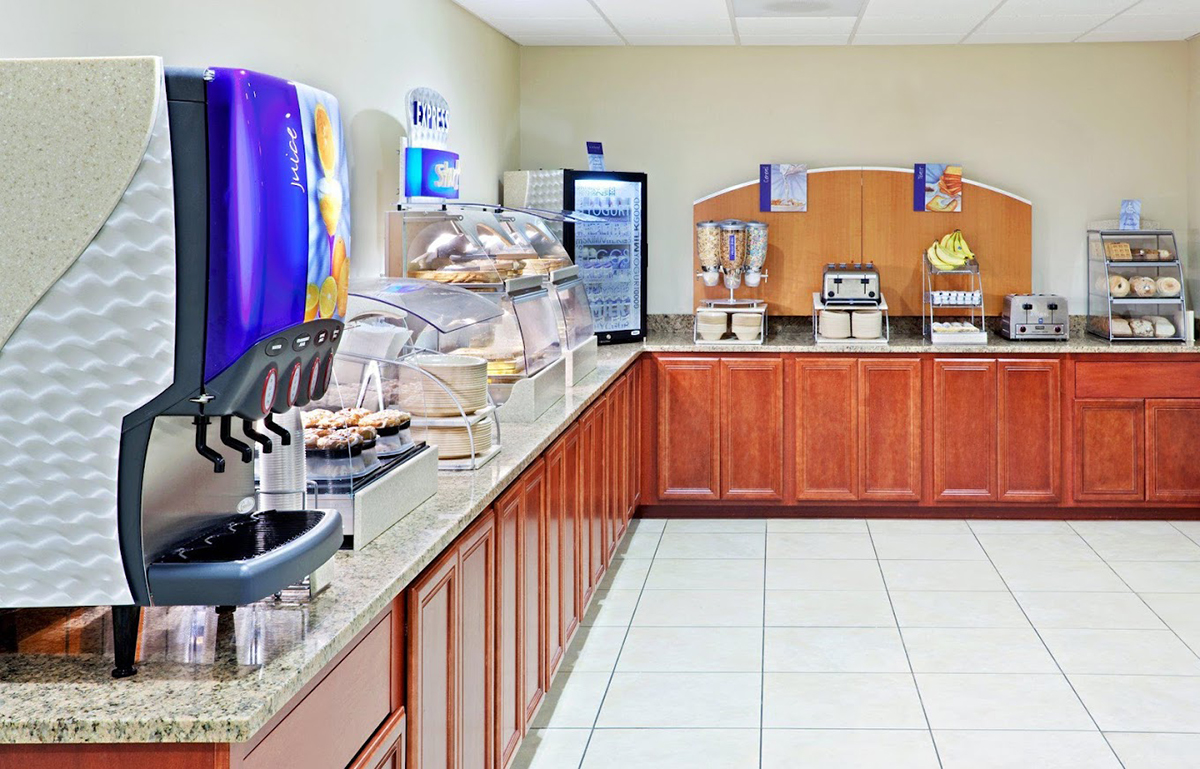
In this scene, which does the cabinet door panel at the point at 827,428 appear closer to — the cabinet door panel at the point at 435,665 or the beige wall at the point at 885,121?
the beige wall at the point at 885,121

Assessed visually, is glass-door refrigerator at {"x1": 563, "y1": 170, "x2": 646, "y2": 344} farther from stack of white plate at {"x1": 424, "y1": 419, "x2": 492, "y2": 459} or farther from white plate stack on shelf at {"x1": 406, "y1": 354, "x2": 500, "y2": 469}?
stack of white plate at {"x1": 424, "y1": 419, "x2": 492, "y2": 459}

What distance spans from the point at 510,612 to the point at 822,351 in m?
3.73

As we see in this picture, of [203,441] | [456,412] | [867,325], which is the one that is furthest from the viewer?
[867,325]

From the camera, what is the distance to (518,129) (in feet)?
24.4

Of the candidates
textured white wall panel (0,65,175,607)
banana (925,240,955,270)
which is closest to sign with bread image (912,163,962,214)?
banana (925,240,955,270)

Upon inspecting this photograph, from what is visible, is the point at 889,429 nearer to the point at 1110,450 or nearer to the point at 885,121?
the point at 1110,450

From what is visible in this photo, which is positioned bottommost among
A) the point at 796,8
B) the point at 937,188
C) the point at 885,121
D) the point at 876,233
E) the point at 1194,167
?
the point at 876,233

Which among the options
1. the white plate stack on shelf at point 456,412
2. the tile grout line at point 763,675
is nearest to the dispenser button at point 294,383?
the white plate stack on shelf at point 456,412

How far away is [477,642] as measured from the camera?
9.77 ft

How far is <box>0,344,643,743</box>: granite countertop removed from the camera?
64.7 inches

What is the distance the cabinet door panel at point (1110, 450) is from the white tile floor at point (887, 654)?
226 millimetres

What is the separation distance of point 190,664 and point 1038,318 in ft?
19.2

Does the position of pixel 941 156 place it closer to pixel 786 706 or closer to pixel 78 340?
pixel 786 706

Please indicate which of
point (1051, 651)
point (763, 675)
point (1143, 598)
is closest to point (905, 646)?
point (1051, 651)
